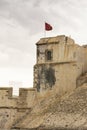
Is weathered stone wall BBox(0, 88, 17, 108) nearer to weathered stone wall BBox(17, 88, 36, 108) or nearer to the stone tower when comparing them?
weathered stone wall BBox(17, 88, 36, 108)

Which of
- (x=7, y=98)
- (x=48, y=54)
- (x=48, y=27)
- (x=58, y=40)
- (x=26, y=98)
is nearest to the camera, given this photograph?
(x=26, y=98)

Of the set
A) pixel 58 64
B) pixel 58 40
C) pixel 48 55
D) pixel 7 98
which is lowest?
pixel 7 98

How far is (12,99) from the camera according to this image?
93.5ft

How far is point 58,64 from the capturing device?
28609 mm

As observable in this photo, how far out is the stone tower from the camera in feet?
91.9

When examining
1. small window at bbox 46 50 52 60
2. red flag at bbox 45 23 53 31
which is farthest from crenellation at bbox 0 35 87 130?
red flag at bbox 45 23 53 31

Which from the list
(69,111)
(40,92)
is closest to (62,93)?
(40,92)

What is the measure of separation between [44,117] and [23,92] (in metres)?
3.28

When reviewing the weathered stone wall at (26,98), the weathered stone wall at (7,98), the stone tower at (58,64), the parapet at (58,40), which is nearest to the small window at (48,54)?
the stone tower at (58,64)

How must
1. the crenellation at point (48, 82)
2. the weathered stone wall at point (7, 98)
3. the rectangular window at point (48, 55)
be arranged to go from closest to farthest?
the crenellation at point (48, 82) → the weathered stone wall at point (7, 98) → the rectangular window at point (48, 55)

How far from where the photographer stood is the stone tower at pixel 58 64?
1103 inches

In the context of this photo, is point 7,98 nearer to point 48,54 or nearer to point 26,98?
point 26,98

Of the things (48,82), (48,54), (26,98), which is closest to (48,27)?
(48,54)

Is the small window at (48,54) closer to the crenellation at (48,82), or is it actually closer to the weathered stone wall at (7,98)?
the crenellation at (48,82)
